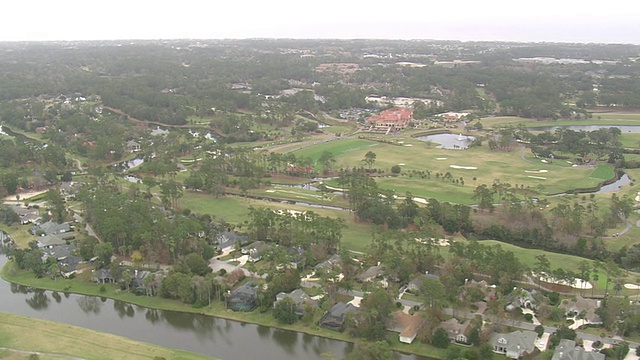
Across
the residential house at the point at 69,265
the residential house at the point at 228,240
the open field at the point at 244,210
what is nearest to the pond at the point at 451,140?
the open field at the point at 244,210

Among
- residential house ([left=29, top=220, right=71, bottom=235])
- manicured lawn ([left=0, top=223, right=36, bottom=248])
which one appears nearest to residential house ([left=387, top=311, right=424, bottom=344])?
residential house ([left=29, top=220, right=71, bottom=235])

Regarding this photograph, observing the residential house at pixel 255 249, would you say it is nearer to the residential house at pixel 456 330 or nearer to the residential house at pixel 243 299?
the residential house at pixel 243 299

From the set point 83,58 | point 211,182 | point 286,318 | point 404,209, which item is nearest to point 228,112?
point 211,182

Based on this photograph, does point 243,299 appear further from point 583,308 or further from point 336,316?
point 583,308

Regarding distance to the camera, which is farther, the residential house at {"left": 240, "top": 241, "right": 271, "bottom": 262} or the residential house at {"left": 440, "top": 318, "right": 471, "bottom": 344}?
the residential house at {"left": 240, "top": 241, "right": 271, "bottom": 262}

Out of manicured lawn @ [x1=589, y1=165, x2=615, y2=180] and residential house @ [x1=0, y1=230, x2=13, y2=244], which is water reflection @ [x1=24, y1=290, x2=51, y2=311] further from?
manicured lawn @ [x1=589, y1=165, x2=615, y2=180]

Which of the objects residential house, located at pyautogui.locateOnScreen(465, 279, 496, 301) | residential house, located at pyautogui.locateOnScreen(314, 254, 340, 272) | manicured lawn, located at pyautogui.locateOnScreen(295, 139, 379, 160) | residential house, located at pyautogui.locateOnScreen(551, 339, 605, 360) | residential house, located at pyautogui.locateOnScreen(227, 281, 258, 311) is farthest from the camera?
manicured lawn, located at pyautogui.locateOnScreen(295, 139, 379, 160)
